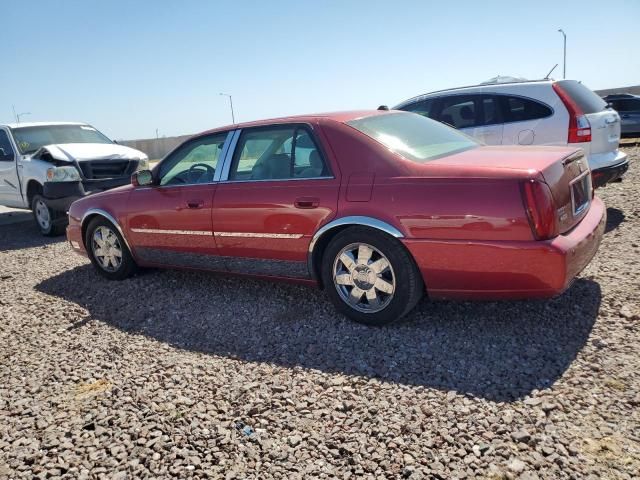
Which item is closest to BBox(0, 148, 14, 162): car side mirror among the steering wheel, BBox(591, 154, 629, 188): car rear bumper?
the steering wheel

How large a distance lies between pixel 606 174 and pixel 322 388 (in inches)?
167

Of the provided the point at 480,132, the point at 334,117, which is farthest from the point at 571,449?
the point at 480,132

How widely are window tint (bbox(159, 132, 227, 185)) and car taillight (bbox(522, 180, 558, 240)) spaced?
261 cm

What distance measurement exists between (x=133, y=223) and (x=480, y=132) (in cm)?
431

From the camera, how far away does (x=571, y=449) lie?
222 cm

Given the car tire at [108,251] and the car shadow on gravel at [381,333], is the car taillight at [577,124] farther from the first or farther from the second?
the car tire at [108,251]

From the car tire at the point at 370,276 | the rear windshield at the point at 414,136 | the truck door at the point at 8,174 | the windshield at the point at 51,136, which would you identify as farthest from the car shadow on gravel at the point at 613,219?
the truck door at the point at 8,174

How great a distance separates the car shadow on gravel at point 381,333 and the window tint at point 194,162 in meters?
1.08

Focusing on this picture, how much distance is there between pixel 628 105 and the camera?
1415 cm

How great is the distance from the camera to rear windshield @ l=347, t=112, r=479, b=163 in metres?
3.57

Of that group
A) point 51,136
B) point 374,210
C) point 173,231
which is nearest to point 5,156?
point 51,136

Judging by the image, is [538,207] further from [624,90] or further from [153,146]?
[153,146]

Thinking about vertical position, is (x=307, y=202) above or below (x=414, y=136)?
below

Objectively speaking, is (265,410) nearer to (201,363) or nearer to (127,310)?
(201,363)
